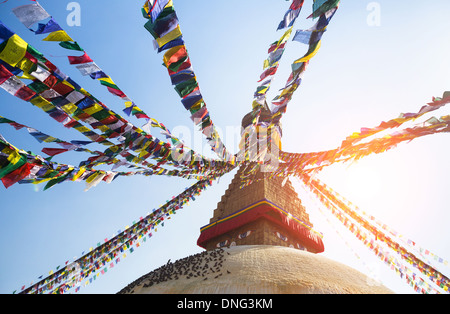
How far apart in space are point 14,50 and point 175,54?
1.75 m

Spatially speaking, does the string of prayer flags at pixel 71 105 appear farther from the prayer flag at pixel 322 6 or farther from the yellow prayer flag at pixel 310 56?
the prayer flag at pixel 322 6

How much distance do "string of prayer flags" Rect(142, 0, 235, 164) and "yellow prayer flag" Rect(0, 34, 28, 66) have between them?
1.35 metres

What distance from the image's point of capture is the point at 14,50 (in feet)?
8.55

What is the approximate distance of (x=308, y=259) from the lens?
160 inches

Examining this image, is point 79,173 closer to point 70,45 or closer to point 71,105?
point 71,105

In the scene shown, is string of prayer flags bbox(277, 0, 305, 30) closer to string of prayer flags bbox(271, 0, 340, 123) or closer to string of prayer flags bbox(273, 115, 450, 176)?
string of prayer flags bbox(271, 0, 340, 123)

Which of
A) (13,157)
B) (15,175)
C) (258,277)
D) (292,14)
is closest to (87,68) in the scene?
(13,157)

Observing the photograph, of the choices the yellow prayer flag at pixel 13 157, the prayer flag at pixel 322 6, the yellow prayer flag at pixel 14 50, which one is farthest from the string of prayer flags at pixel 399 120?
the yellow prayer flag at pixel 13 157

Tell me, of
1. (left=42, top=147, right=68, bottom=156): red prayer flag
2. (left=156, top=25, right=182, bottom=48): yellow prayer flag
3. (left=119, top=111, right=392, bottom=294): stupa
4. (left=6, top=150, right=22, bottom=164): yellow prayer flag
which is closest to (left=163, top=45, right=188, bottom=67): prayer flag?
(left=156, top=25, right=182, bottom=48): yellow prayer flag

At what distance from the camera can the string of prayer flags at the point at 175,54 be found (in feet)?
8.97

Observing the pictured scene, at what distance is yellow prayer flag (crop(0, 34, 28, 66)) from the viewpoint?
8.44 ft
